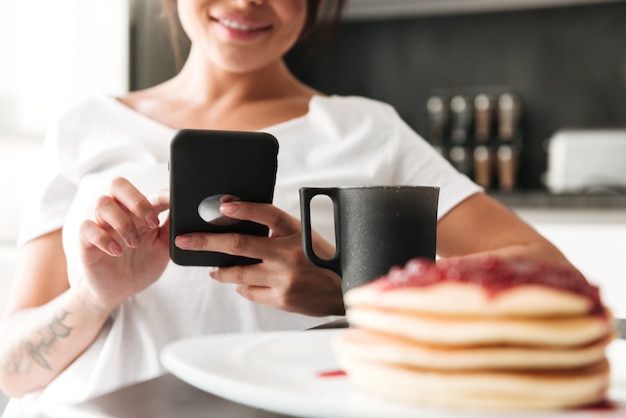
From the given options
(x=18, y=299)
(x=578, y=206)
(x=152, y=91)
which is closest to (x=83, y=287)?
(x=18, y=299)

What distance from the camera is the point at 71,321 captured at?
1.00m

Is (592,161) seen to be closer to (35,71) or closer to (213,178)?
(35,71)

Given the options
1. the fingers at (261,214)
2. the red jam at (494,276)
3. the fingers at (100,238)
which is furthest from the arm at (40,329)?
the red jam at (494,276)

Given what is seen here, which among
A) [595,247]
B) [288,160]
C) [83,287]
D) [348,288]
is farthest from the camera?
[595,247]

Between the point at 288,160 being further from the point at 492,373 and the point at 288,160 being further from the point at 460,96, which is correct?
the point at 460,96

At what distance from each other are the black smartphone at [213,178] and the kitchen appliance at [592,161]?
264 centimetres

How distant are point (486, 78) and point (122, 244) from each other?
3331 millimetres

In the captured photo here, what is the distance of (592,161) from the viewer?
3.27 meters

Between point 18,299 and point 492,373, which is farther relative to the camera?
point 18,299

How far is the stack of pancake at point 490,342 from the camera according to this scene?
39cm

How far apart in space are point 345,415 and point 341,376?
10 centimetres

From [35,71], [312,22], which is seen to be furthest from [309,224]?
[35,71]

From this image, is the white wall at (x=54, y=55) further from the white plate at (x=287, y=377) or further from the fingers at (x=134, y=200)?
the white plate at (x=287, y=377)

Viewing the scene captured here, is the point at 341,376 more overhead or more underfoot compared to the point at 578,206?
more overhead
